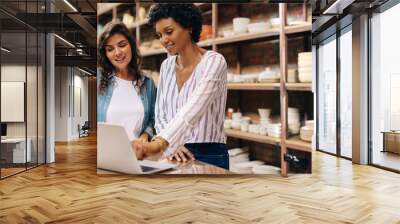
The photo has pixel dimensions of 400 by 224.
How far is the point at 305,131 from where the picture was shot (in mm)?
5230

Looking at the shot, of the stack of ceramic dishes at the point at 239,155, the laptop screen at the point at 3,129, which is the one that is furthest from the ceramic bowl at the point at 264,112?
the laptop screen at the point at 3,129

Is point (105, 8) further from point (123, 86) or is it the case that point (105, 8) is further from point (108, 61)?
point (123, 86)

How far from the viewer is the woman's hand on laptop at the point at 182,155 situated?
5.18m

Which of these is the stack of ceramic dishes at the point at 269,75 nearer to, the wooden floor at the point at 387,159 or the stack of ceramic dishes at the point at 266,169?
the stack of ceramic dishes at the point at 266,169

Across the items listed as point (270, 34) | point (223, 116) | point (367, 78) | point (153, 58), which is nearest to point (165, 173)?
point (223, 116)

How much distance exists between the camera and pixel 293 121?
530cm

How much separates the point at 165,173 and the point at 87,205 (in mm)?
1600

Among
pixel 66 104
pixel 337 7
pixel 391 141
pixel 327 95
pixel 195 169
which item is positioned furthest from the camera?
pixel 66 104

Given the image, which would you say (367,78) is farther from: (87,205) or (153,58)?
(87,205)

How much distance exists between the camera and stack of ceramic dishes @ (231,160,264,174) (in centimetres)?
538

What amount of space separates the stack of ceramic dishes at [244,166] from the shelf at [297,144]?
45 cm

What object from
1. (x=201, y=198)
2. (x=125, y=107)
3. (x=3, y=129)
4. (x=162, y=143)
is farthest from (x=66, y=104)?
(x=201, y=198)

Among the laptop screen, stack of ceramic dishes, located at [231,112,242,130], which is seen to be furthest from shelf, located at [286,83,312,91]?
the laptop screen

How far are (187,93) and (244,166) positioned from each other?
4.13ft
